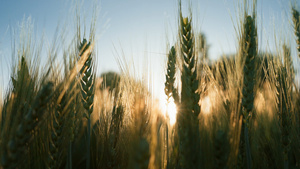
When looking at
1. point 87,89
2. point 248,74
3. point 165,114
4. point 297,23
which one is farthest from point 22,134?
point 297,23

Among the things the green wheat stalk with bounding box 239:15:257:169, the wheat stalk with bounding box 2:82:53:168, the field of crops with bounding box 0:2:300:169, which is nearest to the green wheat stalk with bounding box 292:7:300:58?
the field of crops with bounding box 0:2:300:169

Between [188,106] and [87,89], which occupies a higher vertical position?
[87,89]

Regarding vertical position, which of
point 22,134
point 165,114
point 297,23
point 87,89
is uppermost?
point 297,23

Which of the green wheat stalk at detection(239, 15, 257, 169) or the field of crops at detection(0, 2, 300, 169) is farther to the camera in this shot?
the green wheat stalk at detection(239, 15, 257, 169)

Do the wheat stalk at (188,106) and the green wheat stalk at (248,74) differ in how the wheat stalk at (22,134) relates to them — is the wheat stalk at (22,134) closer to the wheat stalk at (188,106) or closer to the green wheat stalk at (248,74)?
the wheat stalk at (188,106)

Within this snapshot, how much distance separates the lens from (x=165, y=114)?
1.77m

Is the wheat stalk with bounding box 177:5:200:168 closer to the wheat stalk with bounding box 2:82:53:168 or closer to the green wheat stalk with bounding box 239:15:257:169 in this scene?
the green wheat stalk with bounding box 239:15:257:169

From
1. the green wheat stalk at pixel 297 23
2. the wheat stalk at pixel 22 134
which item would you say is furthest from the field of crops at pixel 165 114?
the green wheat stalk at pixel 297 23

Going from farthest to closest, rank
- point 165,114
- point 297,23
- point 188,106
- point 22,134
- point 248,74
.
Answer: point 297,23 → point 165,114 → point 248,74 → point 188,106 → point 22,134

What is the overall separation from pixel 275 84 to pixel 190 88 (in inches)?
43.1

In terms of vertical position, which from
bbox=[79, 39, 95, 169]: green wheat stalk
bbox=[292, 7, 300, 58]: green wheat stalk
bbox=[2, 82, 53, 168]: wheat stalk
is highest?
bbox=[292, 7, 300, 58]: green wheat stalk

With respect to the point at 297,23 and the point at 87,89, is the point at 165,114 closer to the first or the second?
the point at 87,89

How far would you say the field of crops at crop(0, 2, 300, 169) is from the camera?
1073mm

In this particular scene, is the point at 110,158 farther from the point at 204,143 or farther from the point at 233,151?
the point at 233,151
